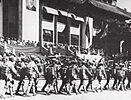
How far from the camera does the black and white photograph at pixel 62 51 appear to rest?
1422 cm

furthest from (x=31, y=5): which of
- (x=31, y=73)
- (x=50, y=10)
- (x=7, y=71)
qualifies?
(x=7, y=71)

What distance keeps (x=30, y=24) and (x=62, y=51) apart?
12.4 ft

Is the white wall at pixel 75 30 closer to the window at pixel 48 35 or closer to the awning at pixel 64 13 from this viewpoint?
the awning at pixel 64 13

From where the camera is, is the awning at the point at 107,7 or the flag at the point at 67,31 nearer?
the flag at the point at 67,31

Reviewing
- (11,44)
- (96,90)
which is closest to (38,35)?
(11,44)

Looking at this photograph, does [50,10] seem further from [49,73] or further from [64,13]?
[49,73]

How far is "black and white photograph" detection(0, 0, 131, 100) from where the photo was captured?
1422cm

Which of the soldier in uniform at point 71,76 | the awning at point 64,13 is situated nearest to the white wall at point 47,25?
the awning at point 64,13

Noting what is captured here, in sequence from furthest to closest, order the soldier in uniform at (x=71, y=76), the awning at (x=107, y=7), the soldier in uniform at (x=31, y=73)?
the awning at (x=107, y=7), the soldier in uniform at (x=71, y=76), the soldier in uniform at (x=31, y=73)

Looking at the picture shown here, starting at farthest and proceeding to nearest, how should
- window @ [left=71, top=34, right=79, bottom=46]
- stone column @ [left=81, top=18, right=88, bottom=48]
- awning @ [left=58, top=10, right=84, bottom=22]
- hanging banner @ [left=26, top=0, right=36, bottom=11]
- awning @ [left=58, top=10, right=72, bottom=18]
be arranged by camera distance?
stone column @ [left=81, top=18, right=88, bottom=48] < window @ [left=71, top=34, right=79, bottom=46] < awning @ [left=58, top=10, right=84, bottom=22] < awning @ [left=58, top=10, right=72, bottom=18] < hanging banner @ [left=26, top=0, right=36, bottom=11]

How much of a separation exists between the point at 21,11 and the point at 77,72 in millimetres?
14323

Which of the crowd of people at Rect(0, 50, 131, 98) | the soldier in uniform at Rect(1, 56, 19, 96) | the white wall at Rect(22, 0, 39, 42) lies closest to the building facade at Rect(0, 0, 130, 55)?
the white wall at Rect(22, 0, 39, 42)

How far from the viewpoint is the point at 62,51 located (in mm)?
28766

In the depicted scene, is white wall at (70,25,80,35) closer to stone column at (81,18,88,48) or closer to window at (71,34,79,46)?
window at (71,34,79,46)
